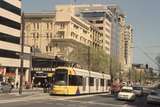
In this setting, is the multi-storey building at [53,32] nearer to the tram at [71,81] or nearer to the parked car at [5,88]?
the parked car at [5,88]

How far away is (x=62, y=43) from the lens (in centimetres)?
14138

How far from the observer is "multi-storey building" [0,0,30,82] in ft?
308

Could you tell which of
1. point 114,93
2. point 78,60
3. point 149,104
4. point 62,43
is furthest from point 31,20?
point 149,104

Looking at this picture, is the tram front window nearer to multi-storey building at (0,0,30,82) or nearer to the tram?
the tram

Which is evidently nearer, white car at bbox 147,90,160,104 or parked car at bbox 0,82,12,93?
white car at bbox 147,90,160,104

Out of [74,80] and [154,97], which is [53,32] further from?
[154,97]

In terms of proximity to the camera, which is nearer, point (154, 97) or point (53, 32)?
point (154, 97)

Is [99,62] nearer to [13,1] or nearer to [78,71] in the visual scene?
[13,1]

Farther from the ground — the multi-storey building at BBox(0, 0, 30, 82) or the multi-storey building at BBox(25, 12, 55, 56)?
the multi-storey building at BBox(25, 12, 55, 56)

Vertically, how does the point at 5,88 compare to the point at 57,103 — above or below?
above

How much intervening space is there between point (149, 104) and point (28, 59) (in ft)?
205

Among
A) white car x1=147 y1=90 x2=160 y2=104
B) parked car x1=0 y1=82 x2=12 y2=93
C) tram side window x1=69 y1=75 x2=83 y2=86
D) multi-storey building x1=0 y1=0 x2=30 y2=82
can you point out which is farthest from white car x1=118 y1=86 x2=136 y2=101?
multi-storey building x1=0 y1=0 x2=30 y2=82

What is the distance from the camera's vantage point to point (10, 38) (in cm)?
9812

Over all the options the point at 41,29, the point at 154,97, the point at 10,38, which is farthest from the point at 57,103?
the point at 41,29
